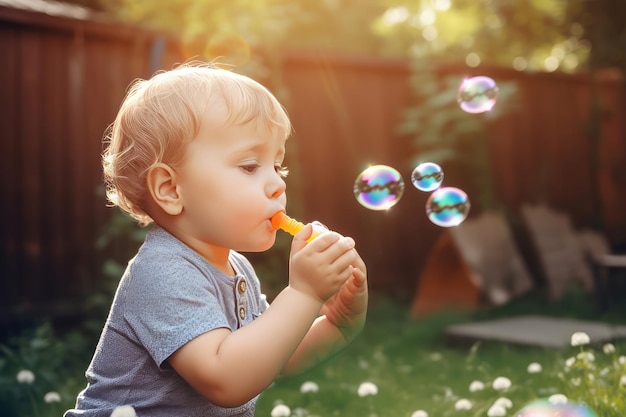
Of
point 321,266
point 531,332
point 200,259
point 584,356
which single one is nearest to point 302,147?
→ point 531,332

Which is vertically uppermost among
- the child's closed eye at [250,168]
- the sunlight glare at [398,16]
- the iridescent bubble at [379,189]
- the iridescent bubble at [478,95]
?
the sunlight glare at [398,16]

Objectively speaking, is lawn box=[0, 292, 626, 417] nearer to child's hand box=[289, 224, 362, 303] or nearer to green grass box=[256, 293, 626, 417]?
green grass box=[256, 293, 626, 417]

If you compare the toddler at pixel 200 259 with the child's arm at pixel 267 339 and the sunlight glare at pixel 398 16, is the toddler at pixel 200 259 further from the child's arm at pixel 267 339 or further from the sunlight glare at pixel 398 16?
the sunlight glare at pixel 398 16

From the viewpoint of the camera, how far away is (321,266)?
161cm

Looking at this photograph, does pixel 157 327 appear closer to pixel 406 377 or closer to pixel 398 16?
pixel 406 377

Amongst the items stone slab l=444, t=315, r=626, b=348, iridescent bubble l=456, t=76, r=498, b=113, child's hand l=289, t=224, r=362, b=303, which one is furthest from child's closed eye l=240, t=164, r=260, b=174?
stone slab l=444, t=315, r=626, b=348

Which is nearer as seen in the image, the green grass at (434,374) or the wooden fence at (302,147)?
the green grass at (434,374)

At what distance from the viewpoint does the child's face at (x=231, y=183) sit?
167 cm

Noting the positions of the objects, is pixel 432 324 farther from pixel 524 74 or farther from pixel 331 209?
pixel 524 74

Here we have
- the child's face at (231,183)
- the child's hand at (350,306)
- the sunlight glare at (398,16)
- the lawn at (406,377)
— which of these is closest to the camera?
the child's face at (231,183)

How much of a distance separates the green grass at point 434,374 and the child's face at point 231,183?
3.62ft

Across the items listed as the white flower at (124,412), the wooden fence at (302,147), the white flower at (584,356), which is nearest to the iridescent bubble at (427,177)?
the white flower at (584,356)

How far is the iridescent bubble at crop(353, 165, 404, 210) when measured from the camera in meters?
2.65

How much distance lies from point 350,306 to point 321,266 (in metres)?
0.37
